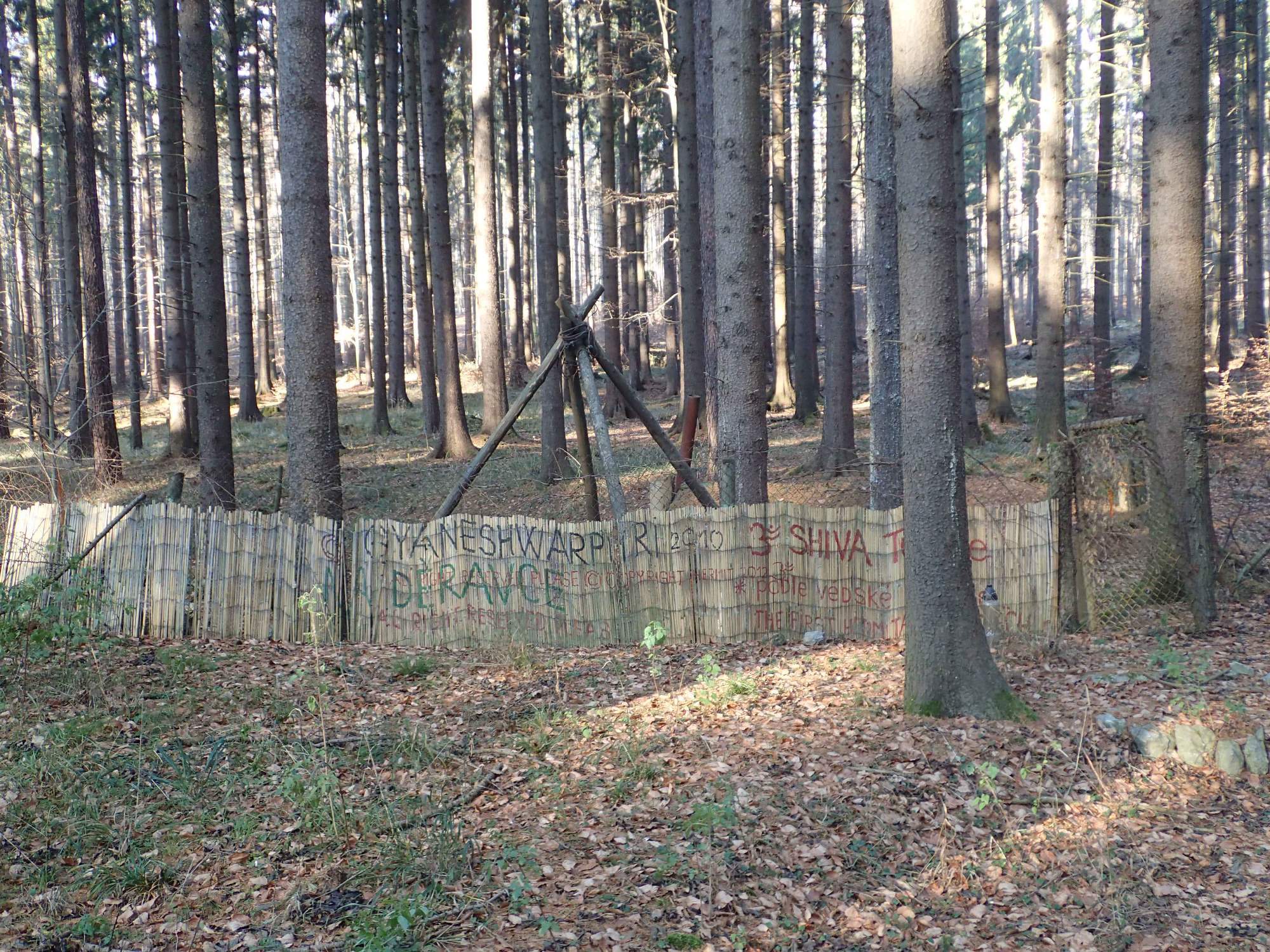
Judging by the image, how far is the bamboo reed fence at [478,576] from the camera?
8328 millimetres

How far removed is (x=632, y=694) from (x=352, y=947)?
134 inches

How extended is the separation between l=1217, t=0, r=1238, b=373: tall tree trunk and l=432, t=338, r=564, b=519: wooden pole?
16.8m

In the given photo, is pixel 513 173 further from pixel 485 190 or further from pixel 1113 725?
pixel 1113 725

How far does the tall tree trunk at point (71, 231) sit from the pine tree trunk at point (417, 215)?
614 centimetres

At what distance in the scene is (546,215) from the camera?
619 inches

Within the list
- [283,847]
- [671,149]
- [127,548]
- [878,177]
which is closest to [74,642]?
[127,548]

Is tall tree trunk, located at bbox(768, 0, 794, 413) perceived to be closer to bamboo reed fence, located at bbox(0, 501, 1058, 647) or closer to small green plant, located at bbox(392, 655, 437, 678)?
bamboo reed fence, located at bbox(0, 501, 1058, 647)

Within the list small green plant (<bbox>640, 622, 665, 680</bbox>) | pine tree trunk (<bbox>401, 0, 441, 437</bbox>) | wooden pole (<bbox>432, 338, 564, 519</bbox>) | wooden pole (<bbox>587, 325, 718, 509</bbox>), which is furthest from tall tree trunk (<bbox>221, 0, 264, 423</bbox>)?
small green plant (<bbox>640, 622, 665, 680</bbox>)

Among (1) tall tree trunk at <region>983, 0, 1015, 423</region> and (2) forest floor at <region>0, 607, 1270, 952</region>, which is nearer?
(2) forest floor at <region>0, 607, 1270, 952</region>

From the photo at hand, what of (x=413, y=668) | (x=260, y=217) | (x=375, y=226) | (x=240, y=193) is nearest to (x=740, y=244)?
(x=413, y=668)

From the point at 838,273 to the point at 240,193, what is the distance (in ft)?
48.9

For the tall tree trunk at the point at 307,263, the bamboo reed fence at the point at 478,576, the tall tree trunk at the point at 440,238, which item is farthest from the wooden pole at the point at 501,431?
the tall tree trunk at the point at 440,238

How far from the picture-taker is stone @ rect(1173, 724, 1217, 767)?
559cm

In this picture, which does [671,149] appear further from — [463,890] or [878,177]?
[463,890]
